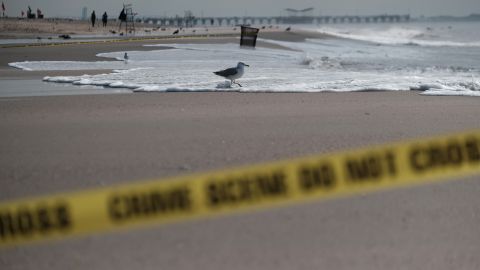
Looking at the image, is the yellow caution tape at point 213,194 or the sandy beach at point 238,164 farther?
the sandy beach at point 238,164

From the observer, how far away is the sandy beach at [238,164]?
10.9 feet

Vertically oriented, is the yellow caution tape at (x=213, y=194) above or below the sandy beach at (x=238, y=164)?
above

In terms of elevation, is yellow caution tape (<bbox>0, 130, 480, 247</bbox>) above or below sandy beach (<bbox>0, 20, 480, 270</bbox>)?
above

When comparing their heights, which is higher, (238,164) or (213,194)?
(213,194)

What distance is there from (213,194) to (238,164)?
1.84 m

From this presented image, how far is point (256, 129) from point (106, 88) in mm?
5309

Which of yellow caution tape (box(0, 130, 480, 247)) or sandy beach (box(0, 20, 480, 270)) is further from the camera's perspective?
sandy beach (box(0, 20, 480, 270))

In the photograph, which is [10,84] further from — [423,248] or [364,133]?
[423,248]

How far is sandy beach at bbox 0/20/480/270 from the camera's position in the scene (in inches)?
131

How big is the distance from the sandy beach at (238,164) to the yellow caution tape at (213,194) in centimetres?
23

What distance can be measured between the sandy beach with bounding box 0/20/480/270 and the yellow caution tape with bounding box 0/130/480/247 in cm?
23

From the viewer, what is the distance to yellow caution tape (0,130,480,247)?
313cm

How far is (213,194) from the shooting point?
329cm

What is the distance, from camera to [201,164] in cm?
513
